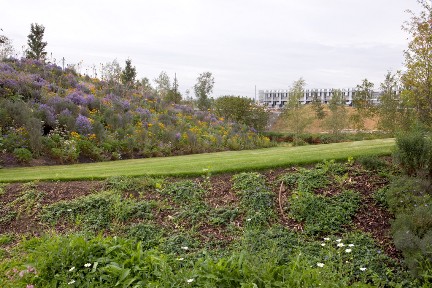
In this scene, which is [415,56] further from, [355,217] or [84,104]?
[84,104]

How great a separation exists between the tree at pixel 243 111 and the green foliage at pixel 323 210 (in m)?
17.9

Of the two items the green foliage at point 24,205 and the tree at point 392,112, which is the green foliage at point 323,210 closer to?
the green foliage at point 24,205

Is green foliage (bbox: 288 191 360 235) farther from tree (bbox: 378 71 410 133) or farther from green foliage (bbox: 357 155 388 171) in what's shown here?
tree (bbox: 378 71 410 133)

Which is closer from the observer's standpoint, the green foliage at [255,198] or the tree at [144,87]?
the green foliage at [255,198]

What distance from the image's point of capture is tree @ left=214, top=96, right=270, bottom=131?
76.3ft

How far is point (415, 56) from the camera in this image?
→ 427 inches

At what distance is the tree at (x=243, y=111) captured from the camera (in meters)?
23.2

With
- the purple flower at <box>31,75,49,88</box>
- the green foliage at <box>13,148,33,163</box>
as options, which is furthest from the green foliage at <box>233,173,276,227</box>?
the purple flower at <box>31,75,49,88</box>

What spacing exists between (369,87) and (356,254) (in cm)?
2249

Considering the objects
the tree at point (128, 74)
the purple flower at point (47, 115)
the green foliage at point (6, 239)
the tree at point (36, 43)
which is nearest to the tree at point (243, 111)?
the tree at point (128, 74)

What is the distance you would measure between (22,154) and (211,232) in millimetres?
6480

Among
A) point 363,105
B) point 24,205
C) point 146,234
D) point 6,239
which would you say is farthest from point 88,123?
point 363,105

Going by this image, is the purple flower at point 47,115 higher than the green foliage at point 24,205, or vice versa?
the purple flower at point 47,115

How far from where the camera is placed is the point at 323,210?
4.72 m
